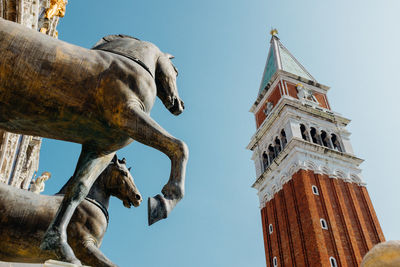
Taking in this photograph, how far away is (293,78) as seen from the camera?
39.1 m

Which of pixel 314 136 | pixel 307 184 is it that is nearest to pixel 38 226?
pixel 307 184

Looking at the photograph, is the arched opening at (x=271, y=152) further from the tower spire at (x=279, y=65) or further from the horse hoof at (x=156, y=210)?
the horse hoof at (x=156, y=210)

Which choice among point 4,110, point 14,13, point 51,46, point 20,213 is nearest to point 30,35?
point 51,46

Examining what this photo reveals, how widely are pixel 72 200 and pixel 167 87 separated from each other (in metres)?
1.26

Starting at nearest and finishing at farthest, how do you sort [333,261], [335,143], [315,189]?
[333,261] → [315,189] → [335,143]

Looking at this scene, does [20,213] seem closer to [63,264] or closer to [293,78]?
[63,264]

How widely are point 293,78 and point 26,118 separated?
38.5 metres

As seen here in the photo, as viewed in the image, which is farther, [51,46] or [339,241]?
[339,241]

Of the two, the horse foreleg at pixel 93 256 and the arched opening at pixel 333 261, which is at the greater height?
the arched opening at pixel 333 261

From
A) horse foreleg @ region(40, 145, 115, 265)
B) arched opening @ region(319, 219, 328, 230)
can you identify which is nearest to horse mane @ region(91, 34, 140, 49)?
horse foreleg @ region(40, 145, 115, 265)

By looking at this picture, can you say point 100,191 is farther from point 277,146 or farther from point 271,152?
point 271,152

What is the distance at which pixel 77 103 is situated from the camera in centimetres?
268

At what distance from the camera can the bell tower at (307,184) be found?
25750 millimetres

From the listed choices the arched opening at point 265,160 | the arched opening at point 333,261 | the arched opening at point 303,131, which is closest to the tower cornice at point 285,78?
the arched opening at point 303,131
